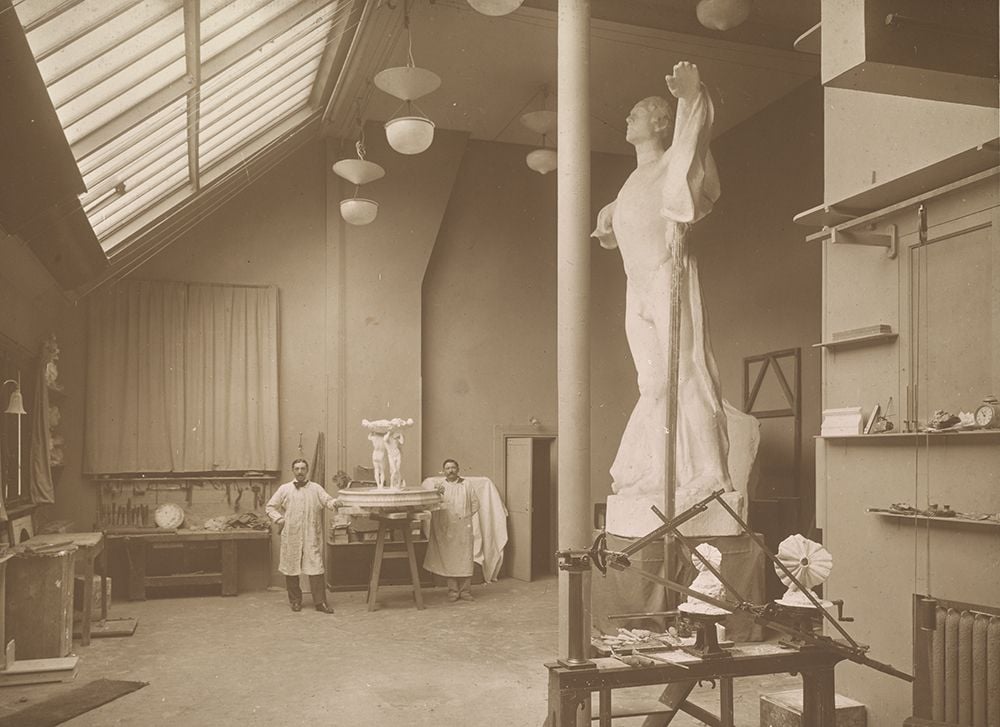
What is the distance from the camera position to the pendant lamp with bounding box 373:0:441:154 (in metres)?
8.23

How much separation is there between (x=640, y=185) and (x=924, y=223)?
301cm

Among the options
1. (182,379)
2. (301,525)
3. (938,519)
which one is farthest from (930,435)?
(182,379)

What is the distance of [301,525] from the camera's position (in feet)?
32.6

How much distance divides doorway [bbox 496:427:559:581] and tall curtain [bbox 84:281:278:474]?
3.06 meters

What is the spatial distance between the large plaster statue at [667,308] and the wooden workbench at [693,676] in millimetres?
2620

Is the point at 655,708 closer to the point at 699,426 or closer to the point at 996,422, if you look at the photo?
the point at 996,422

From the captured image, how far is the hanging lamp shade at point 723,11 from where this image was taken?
8156 mm

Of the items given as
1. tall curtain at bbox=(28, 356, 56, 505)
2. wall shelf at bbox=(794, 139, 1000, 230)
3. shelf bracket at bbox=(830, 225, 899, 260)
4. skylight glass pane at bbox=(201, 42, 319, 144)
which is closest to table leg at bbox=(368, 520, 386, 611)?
tall curtain at bbox=(28, 356, 56, 505)

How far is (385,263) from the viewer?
490 inches

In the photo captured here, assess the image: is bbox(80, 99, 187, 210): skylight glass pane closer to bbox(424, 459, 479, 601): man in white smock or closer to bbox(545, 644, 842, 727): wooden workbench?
bbox(424, 459, 479, 601): man in white smock

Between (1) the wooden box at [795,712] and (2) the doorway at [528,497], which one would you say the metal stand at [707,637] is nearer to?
(1) the wooden box at [795,712]

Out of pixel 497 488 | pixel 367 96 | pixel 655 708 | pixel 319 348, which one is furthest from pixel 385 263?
pixel 655 708

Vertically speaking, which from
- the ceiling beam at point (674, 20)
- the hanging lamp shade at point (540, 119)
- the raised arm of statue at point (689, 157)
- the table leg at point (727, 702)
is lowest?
the table leg at point (727, 702)

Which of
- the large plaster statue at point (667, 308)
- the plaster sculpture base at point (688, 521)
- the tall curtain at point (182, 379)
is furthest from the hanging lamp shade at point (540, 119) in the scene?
the plaster sculpture base at point (688, 521)
